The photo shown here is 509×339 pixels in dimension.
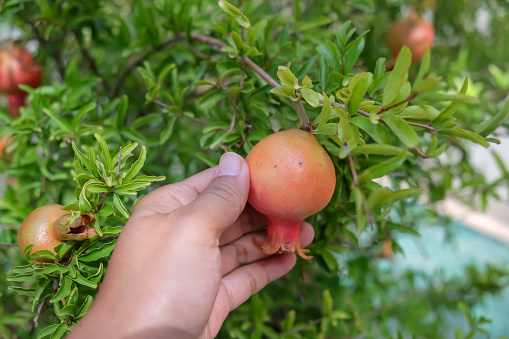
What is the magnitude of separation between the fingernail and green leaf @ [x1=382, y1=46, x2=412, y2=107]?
23 cm

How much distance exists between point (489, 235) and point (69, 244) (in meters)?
2.90

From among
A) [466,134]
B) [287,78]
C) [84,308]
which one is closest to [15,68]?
[84,308]

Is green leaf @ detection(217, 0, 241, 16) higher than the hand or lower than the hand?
higher

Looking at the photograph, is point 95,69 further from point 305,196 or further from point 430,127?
point 430,127

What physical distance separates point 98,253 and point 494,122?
61 cm

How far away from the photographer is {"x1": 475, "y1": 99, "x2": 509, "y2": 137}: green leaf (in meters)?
0.50

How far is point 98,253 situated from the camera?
589 millimetres

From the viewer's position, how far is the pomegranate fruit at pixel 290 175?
0.53 m

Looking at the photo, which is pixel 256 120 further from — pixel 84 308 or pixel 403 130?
pixel 84 308

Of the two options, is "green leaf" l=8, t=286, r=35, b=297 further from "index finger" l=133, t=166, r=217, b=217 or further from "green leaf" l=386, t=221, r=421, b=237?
"green leaf" l=386, t=221, r=421, b=237

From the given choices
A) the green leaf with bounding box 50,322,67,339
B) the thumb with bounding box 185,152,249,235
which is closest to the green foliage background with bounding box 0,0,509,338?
the green leaf with bounding box 50,322,67,339

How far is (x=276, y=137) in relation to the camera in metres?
0.56

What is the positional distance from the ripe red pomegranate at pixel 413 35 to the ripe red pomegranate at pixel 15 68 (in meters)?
1.06

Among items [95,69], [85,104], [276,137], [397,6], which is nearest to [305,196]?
[276,137]
